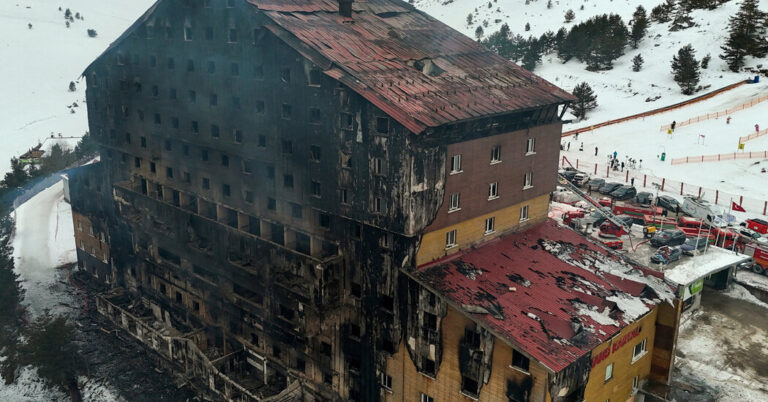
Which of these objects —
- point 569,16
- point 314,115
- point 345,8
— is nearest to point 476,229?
point 314,115

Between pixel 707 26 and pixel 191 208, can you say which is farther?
pixel 707 26

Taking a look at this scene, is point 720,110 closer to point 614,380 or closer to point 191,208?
point 614,380

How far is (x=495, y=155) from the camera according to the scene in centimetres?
3562

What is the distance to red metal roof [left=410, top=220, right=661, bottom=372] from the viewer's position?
29.0m

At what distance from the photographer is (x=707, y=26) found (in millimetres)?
119750

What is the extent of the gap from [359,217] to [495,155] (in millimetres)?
8861

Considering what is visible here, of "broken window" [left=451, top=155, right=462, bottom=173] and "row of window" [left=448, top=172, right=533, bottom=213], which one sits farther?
"row of window" [left=448, top=172, right=533, bottom=213]

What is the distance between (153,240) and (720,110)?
84421 mm

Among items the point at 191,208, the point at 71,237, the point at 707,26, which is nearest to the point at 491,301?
the point at 191,208

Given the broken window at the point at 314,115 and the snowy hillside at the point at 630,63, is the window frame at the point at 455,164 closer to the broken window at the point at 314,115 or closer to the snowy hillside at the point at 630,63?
the broken window at the point at 314,115

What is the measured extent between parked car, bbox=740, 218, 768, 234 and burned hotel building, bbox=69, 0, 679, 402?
30537mm

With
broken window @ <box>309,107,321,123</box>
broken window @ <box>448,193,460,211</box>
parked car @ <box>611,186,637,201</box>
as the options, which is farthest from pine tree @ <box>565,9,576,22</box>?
broken window @ <box>309,107,321,123</box>

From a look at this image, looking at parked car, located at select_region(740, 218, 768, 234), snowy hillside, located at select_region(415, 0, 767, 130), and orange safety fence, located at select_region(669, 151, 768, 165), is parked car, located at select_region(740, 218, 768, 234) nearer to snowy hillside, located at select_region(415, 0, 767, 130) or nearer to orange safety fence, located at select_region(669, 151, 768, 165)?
orange safety fence, located at select_region(669, 151, 768, 165)

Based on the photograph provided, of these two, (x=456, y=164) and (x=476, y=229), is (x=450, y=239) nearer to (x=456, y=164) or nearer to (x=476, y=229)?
(x=476, y=229)
